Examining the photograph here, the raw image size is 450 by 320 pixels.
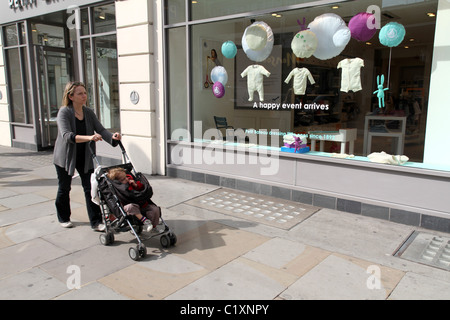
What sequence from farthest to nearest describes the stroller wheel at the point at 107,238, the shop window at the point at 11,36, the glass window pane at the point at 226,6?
the shop window at the point at 11,36 < the glass window pane at the point at 226,6 < the stroller wheel at the point at 107,238

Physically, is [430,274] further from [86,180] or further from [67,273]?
[86,180]

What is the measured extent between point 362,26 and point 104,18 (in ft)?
18.6


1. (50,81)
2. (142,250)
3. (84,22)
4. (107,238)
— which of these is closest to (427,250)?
(142,250)

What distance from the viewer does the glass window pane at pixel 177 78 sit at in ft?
24.1

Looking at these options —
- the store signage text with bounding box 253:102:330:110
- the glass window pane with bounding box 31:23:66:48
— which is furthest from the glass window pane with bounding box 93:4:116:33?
the store signage text with bounding box 253:102:330:110

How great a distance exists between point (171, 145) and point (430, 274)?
5.30m

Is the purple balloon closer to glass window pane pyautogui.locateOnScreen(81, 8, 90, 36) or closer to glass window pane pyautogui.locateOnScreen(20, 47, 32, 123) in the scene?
glass window pane pyautogui.locateOnScreen(81, 8, 90, 36)

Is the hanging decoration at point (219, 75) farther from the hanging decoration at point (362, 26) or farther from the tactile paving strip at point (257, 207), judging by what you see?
the hanging decoration at point (362, 26)

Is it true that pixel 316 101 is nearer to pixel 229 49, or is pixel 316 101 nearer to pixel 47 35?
pixel 229 49

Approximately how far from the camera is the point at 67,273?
3656 millimetres

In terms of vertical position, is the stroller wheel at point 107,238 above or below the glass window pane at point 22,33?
below

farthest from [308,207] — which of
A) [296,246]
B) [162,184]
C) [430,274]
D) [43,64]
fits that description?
[43,64]

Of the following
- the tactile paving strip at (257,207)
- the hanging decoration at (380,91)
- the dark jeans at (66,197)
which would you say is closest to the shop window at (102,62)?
the tactile paving strip at (257,207)

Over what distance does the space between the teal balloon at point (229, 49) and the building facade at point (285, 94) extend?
2cm
